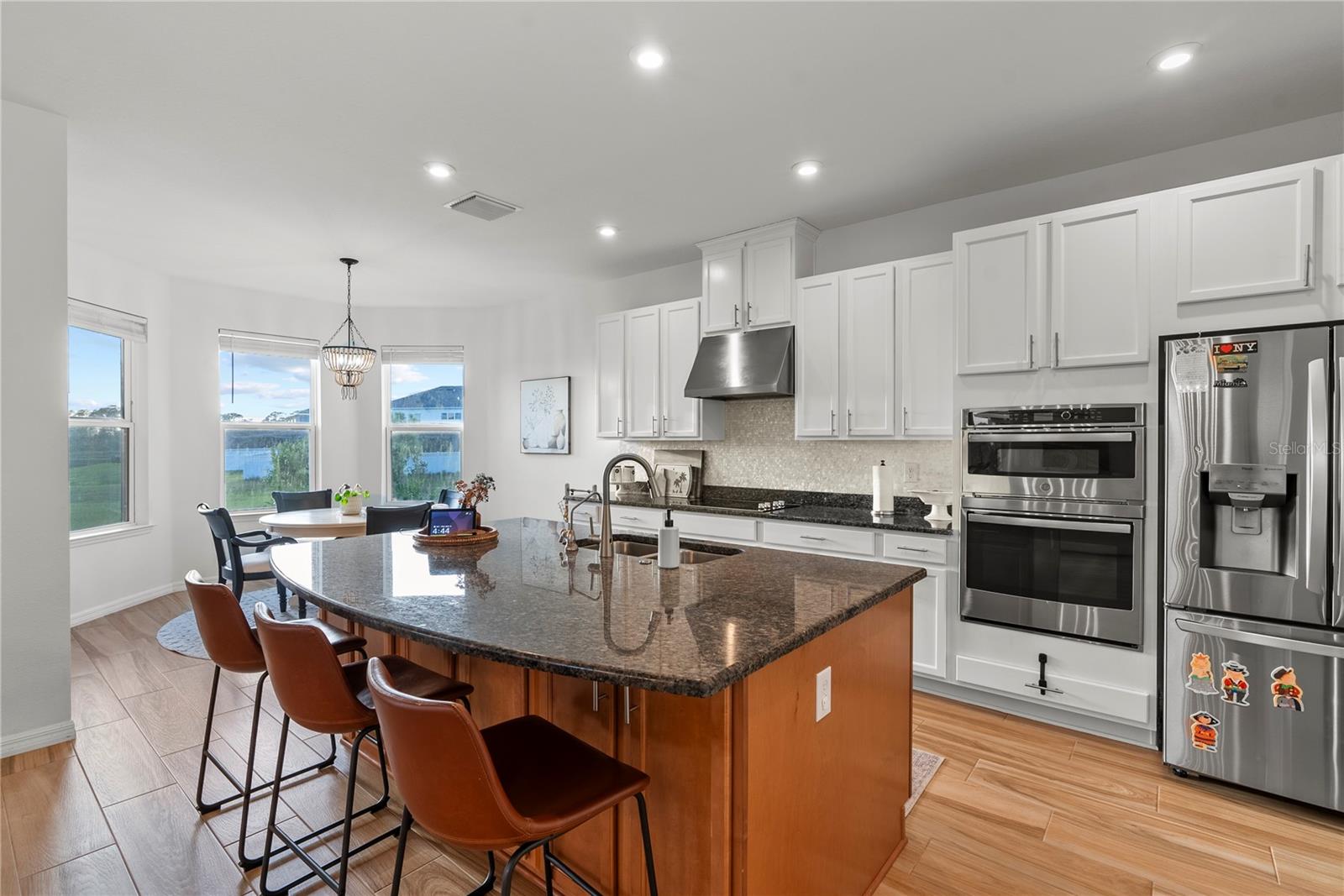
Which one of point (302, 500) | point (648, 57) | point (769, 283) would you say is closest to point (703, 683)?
point (648, 57)

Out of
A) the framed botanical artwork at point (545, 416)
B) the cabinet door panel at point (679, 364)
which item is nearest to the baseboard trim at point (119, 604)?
the framed botanical artwork at point (545, 416)

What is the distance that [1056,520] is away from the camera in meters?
2.88

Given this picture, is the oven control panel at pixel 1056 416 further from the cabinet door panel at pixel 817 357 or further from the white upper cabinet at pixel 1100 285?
the cabinet door panel at pixel 817 357

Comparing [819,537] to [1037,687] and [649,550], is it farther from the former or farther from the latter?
[649,550]

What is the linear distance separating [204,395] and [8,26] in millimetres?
4167

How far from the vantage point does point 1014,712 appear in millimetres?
3100

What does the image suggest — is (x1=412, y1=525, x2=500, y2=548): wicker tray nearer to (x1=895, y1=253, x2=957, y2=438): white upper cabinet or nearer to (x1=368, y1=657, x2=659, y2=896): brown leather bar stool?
(x1=368, y1=657, x2=659, y2=896): brown leather bar stool

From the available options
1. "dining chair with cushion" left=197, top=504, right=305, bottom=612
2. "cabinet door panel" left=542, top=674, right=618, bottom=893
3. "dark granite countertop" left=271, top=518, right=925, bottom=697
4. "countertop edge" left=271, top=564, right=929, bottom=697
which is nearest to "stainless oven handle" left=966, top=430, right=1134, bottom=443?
"dark granite countertop" left=271, top=518, right=925, bottom=697

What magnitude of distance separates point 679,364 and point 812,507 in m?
1.41

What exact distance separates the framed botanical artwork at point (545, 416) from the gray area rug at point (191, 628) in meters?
2.32

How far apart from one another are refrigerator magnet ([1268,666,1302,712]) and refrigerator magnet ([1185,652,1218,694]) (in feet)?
0.56

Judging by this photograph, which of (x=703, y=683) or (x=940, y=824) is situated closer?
(x=703, y=683)

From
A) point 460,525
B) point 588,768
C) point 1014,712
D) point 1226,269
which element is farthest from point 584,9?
point 1014,712

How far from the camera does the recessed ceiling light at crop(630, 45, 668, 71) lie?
2.22 meters
